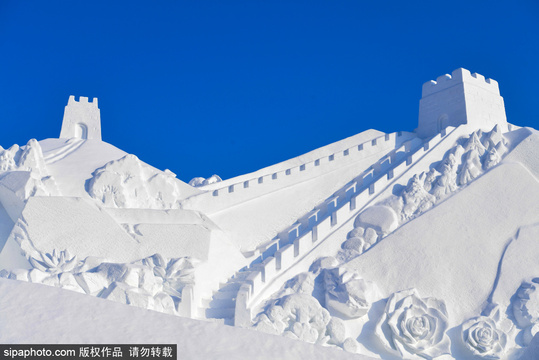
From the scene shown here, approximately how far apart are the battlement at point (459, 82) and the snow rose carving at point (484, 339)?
911cm

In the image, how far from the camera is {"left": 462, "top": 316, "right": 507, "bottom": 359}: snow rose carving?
41.0 ft

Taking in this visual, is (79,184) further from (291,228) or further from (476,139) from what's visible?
(476,139)

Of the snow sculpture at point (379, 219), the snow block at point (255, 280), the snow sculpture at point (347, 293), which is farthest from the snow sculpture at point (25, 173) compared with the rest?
the snow sculpture at point (379, 219)

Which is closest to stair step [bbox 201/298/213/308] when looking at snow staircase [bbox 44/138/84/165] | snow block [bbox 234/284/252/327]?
snow block [bbox 234/284/252/327]

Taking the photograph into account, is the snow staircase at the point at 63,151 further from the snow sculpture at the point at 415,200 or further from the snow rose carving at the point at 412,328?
the snow rose carving at the point at 412,328

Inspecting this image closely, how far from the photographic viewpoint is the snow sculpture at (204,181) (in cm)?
1909

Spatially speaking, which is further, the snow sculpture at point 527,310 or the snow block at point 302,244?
the snow block at point 302,244

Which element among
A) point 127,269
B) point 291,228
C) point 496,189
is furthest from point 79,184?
point 496,189

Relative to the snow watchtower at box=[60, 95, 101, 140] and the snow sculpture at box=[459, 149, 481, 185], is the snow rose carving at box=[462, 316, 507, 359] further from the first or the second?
the snow watchtower at box=[60, 95, 101, 140]

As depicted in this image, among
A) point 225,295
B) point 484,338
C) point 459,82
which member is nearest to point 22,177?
point 225,295

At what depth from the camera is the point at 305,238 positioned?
13.8 metres

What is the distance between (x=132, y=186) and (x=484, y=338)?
30.2 feet

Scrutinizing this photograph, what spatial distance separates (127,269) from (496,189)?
9.74m

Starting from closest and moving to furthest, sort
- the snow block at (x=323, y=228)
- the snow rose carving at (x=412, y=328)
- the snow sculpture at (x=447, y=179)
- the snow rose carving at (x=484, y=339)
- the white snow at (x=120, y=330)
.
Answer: the white snow at (x=120, y=330) → the snow rose carving at (x=412, y=328) → the snow rose carving at (x=484, y=339) → the snow block at (x=323, y=228) → the snow sculpture at (x=447, y=179)
